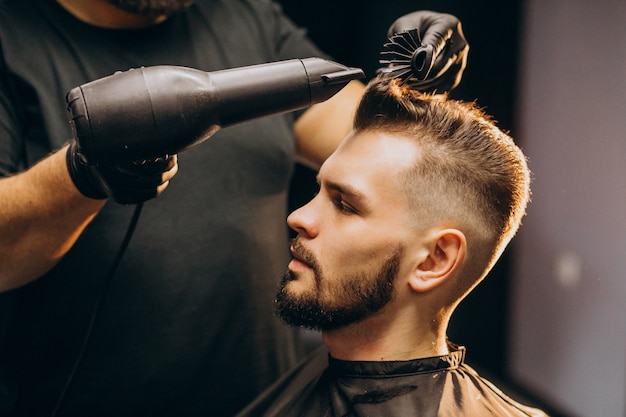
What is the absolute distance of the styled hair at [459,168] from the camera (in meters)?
1.42

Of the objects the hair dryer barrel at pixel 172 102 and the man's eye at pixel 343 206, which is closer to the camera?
the hair dryer barrel at pixel 172 102

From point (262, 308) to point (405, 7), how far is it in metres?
1.77

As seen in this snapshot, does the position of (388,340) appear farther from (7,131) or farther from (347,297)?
(7,131)

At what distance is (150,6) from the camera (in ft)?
5.68

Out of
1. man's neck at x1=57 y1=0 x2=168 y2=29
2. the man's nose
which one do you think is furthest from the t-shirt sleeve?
the man's nose

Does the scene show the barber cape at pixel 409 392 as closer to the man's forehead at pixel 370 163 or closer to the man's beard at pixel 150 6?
the man's forehead at pixel 370 163

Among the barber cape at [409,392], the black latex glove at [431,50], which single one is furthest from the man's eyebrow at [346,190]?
the barber cape at [409,392]

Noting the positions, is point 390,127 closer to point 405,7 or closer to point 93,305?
point 93,305

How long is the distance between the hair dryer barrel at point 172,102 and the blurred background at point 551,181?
2.60 ft

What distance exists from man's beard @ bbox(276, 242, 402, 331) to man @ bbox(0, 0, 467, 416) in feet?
1.36

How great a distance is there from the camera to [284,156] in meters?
1.88

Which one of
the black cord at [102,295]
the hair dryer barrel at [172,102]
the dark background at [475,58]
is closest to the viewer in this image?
the hair dryer barrel at [172,102]

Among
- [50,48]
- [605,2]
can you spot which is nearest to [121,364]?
[50,48]

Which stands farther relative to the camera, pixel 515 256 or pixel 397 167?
pixel 515 256
